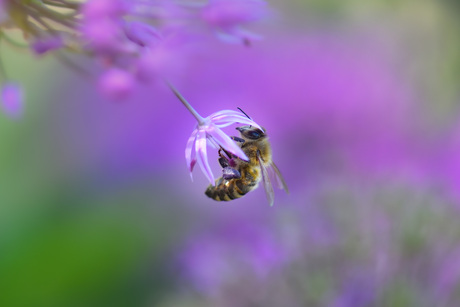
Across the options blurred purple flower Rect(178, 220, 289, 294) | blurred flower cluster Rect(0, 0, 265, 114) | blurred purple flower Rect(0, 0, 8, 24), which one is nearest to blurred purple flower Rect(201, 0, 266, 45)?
blurred flower cluster Rect(0, 0, 265, 114)

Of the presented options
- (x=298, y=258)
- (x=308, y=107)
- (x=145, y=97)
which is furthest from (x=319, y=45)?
(x=298, y=258)

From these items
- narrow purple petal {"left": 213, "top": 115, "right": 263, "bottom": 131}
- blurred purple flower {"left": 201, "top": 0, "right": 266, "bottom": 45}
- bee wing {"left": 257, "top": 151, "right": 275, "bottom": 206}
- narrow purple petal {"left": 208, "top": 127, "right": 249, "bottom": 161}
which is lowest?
narrow purple petal {"left": 208, "top": 127, "right": 249, "bottom": 161}

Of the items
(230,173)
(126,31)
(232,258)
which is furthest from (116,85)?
(232,258)

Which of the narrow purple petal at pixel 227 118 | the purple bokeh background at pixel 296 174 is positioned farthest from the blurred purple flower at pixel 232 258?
the narrow purple petal at pixel 227 118

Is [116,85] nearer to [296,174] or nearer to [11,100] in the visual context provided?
[11,100]

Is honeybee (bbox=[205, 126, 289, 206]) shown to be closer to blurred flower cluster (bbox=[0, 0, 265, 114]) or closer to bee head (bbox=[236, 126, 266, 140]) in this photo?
bee head (bbox=[236, 126, 266, 140])

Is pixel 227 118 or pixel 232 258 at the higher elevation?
pixel 232 258
